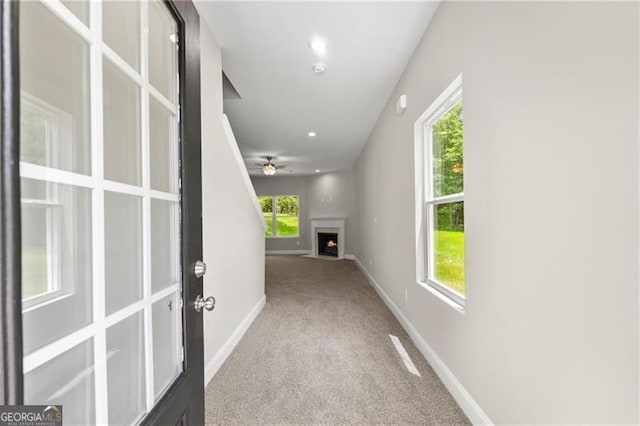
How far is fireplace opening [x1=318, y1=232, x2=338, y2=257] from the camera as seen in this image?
865 cm

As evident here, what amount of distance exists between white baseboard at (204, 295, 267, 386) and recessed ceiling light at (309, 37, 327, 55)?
244 cm

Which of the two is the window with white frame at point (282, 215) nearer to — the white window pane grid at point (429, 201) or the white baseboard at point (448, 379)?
the white baseboard at point (448, 379)

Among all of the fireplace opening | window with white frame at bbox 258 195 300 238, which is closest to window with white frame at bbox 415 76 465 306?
the fireplace opening

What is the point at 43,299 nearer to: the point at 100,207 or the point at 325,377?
the point at 100,207

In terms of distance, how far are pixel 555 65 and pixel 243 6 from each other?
69.5 inches

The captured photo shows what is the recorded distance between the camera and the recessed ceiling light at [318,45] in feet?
7.24

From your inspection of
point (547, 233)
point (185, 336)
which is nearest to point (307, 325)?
point (185, 336)

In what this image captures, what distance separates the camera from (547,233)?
105 cm

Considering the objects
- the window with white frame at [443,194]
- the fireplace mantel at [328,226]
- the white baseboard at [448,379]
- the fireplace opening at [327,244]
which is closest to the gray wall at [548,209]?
the white baseboard at [448,379]

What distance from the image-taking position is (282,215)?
9641 mm

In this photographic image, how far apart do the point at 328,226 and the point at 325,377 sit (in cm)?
665

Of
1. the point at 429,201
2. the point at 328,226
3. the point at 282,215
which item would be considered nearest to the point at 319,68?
the point at 429,201

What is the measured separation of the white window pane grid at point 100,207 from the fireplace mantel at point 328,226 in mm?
7475

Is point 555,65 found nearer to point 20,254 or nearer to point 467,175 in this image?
point 467,175
